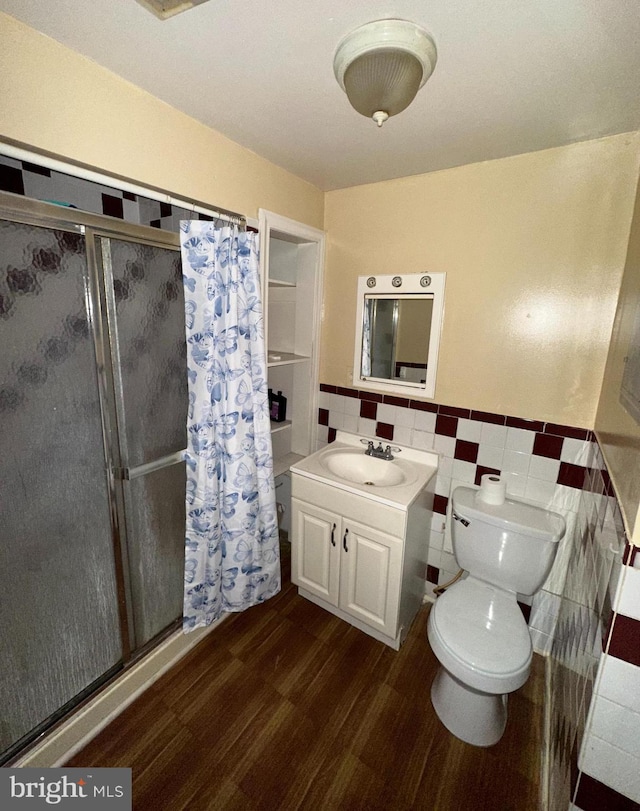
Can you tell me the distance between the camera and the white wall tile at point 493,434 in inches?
68.2

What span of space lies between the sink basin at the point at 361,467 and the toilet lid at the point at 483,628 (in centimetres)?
60

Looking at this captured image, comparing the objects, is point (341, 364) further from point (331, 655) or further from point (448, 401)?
point (331, 655)

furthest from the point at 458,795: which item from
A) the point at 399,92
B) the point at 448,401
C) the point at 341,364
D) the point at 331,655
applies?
the point at 399,92

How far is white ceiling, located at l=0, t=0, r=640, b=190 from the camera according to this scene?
34.3 inches

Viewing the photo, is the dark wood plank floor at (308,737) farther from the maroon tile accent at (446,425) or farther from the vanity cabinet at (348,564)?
the maroon tile accent at (446,425)

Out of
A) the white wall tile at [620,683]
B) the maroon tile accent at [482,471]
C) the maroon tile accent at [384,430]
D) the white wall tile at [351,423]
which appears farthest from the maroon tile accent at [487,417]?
the white wall tile at [620,683]

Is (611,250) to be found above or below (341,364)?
above

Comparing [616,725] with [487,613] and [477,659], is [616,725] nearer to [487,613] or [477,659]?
[477,659]

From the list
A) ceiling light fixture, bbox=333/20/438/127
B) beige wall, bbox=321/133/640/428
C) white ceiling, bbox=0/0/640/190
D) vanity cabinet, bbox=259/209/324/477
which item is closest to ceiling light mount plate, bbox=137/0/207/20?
white ceiling, bbox=0/0/640/190

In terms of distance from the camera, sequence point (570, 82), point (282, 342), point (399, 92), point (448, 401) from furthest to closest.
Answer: point (282, 342)
point (448, 401)
point (570, 82)
point (399, 92)

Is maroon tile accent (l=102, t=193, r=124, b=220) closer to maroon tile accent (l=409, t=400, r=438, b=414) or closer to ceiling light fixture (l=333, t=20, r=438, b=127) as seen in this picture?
ceiling light fixture (l=333, t=20, r=438, b=127)

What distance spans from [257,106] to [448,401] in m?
1.49

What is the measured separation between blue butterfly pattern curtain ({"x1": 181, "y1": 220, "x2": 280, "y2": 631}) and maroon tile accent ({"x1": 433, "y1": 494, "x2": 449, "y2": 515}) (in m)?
0.86

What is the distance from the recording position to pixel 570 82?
3.53 feet
